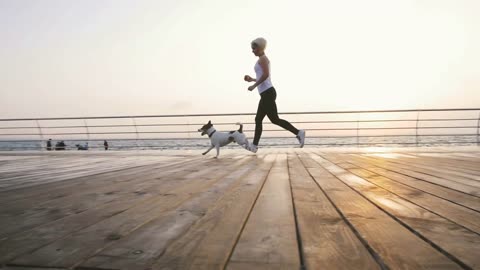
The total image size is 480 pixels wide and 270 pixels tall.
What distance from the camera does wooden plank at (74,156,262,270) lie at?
2.30ft

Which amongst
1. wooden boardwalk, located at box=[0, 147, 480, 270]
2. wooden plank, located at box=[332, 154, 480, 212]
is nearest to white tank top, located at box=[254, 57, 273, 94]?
wooden plank, located at box=[332, 154, 480, 212]

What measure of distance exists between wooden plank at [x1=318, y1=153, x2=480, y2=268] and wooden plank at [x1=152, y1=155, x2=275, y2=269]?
0.53 metres

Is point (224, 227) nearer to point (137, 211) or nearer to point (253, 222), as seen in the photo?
point (253, 222)

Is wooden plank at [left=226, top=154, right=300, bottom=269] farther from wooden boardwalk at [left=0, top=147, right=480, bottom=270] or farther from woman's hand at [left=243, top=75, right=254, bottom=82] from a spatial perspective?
woman's hand at [left=243, top=75, right=254, bottom=82]

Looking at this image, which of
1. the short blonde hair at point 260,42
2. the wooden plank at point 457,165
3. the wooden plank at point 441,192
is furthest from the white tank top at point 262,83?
the wooden plank at point 441,192

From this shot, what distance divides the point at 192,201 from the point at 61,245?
62 centimetres

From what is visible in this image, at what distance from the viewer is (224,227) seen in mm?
964

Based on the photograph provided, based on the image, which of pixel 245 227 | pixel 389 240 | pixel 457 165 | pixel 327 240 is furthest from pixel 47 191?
pixel 457 165

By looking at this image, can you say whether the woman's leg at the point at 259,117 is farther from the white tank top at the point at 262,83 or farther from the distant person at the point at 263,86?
the white tank top at the point at 262,83

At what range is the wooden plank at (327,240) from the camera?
68 cm

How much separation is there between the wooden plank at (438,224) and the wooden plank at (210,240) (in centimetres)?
53

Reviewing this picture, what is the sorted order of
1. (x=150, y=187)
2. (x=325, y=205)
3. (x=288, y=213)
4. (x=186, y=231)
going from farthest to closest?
1. (x=150, y=187)
2. (x=325, y=205)
3. (x=288, y=213)
4. (x=186, y=231)

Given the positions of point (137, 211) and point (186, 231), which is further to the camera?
point (137, 211)

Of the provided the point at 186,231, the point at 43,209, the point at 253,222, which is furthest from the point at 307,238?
the point at 43,209
